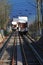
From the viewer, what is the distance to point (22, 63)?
58.1ft

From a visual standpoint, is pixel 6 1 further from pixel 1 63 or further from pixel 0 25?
pixel 1 63

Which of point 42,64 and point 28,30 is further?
point 28,30

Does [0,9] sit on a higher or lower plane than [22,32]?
higher

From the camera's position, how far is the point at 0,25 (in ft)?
235

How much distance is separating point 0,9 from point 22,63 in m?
52.3

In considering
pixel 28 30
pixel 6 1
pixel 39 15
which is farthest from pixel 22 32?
pixel 6 1

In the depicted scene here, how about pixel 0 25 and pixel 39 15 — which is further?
pixel 0 25

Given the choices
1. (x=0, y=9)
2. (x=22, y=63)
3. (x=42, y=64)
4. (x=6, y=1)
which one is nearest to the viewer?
(x=42, y=64)

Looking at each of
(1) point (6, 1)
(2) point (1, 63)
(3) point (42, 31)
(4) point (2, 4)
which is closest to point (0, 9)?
(4) point (2, 4)

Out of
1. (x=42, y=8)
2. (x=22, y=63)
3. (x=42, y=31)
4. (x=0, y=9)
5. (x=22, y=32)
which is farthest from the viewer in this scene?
(x=0, y=9)

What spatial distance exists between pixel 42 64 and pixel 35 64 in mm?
1086

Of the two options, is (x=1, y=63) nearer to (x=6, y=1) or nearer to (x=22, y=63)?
(x=22, y=63)

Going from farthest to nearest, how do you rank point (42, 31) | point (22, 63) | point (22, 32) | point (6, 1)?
point (6, 1), point (22, 32), point (42, 31), point (22, 63)

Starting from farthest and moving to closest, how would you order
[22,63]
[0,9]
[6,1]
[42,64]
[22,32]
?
[6,1] < [0,9] < [22,32] < [22,63] < [42,64]
